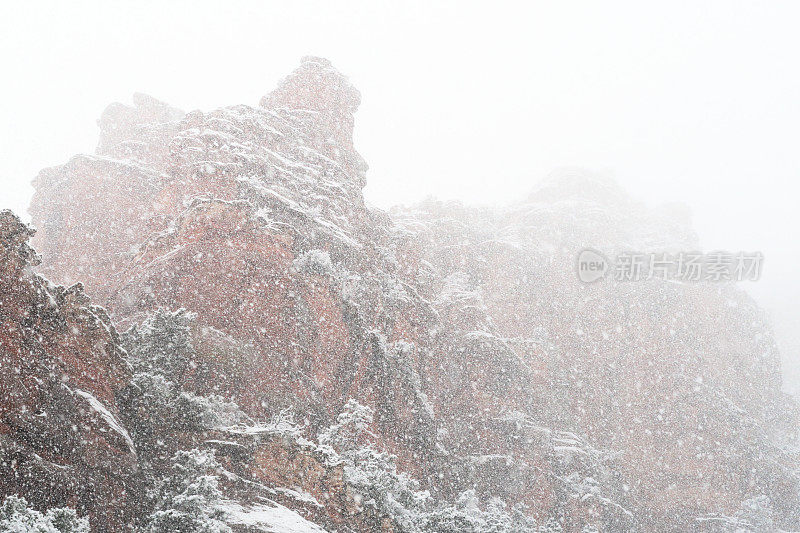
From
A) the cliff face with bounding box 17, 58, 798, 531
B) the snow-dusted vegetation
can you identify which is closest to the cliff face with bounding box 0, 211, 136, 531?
the snow-dusted vegetation

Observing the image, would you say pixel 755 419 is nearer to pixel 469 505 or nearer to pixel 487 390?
pixel 487 390

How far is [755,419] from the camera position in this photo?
120 ft

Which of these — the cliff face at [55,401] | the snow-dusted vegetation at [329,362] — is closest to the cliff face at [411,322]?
the snow-dusted vegetation at [329,362]

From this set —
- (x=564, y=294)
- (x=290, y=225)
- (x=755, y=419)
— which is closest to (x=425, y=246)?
(x=564, y=294)

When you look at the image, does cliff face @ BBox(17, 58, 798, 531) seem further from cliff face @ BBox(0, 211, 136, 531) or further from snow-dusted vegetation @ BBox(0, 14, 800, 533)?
cliff face @ BBox(0, 211, 136, 531)

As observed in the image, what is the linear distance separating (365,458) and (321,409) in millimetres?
2253

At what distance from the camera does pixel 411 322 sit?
22406mm

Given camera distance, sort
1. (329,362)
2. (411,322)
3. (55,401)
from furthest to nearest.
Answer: (411,322) < (329,362) < (55,401)

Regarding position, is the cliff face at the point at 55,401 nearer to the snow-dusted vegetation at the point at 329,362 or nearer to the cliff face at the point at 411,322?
the snow-dusted vegetation at the point at 329,362

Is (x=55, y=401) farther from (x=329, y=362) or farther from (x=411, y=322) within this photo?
(x=411, y=322)

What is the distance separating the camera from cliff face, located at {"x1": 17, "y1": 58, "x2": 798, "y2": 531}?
16.4m

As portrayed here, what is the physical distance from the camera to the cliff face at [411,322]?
16.4m

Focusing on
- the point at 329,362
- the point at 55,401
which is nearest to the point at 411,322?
the point at 329,362

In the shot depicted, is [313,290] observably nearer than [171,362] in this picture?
No
